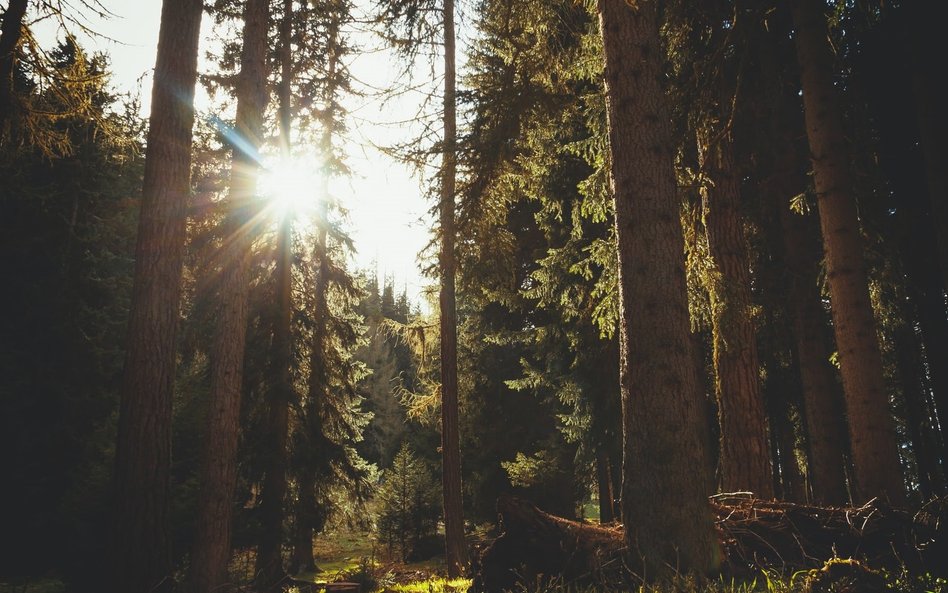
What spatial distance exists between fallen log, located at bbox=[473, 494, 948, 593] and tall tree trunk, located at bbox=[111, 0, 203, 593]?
3560mm

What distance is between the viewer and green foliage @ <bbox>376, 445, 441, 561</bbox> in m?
20.4

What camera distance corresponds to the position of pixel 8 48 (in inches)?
262

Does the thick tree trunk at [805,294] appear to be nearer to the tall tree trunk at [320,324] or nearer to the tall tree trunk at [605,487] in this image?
the tall tree trunk at [605,487]

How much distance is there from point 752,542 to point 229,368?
769cm

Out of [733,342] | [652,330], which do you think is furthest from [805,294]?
[652,330]

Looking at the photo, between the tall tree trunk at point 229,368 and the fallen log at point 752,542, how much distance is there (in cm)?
554

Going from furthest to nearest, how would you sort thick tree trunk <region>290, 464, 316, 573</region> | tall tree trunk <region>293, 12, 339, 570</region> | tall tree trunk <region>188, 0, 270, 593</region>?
thick tree trunk <region>290, 464, 316, 573</region> < tall tree trunk <region>293, 12, 339, 570</region> < tall tree trunk <region>188, 0, 270, 593</region>

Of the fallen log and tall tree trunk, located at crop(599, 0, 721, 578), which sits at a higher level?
tall tree trunk, located at crop(599, 0, 721, 578)

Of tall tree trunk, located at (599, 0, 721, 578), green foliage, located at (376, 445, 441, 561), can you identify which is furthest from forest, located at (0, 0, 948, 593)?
green foliage, located at (376, 445, 441, 561)

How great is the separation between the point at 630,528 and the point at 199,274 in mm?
11752

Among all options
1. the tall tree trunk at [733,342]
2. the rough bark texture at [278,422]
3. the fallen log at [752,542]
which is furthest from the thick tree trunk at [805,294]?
the rough bark texture at [278,422]

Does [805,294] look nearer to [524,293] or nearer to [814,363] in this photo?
[814,363]

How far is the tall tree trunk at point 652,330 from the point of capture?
3471 millimetres

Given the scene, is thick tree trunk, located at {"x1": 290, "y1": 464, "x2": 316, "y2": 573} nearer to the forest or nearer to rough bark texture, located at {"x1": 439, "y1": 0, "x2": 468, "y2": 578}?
the forest
